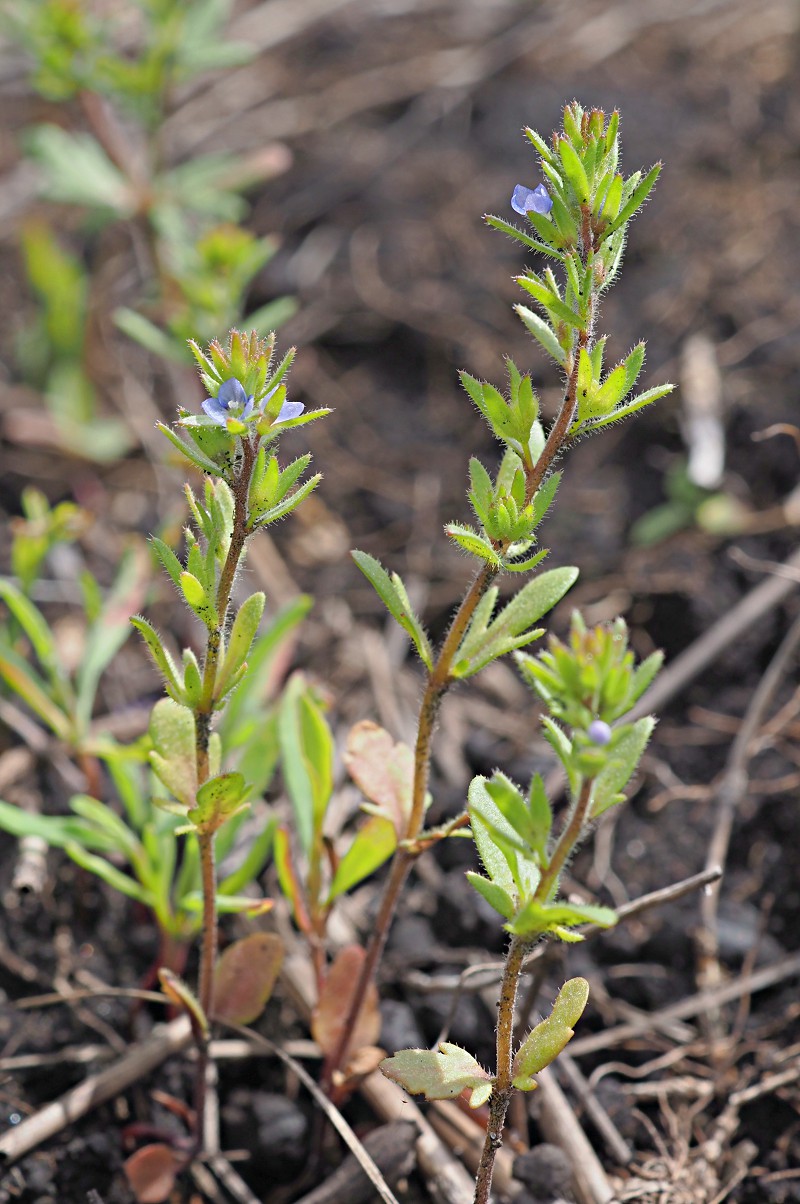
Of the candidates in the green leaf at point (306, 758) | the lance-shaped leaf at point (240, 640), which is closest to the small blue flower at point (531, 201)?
the lance-shaped leaf at point (240, 640)

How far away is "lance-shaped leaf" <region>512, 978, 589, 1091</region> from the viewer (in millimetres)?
1798

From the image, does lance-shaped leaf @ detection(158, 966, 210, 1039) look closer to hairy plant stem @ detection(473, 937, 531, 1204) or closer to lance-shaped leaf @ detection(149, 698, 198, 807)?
lance-shaped leaf @ detection(149, 698, 198, 807)

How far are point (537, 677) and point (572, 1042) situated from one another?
133 cm

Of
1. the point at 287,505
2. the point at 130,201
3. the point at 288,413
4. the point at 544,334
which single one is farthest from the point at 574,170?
the point at 130,201

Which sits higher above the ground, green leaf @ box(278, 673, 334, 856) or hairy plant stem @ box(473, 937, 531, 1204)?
green leaf @ box(278, 673, 334, 856)

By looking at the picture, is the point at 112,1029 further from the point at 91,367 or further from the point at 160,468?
the point at 91,367

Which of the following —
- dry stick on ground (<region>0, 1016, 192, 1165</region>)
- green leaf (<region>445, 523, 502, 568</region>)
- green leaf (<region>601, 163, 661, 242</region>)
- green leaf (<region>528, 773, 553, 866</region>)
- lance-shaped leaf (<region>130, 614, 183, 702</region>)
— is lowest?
dry stick on ground (<region>0, 1016, 192, 1165</region>)

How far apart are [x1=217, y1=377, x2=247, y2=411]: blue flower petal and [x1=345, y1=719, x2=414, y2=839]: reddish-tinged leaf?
765 mm

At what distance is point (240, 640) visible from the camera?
76.3 inches

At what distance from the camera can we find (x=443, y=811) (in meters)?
3.06

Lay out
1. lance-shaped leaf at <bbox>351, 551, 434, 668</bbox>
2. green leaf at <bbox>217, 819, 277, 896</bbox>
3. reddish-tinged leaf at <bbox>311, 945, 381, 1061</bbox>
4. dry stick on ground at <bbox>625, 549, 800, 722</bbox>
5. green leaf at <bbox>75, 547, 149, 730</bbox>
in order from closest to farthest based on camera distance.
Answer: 1. lance-shaped leaf at <bbox>351, 551, 434, 668</bbox>
2. reddish-tinged leaf at <bbox>311, 945, 381, 1061</bbox>
3. green leaf at <bbox>217, 819, 277, 896</bbox>
4. green leaf at <bbox>75, 547, 149, 730</bbox>
5. dry stick on ground at <bbox>625, 549, 800, 722</bbox>

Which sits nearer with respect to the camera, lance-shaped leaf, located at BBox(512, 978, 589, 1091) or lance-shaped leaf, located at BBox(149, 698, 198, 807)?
lance-shaped leaf, located at BBox(512, 978, 589, 1091)

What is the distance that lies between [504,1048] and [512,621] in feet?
2.42


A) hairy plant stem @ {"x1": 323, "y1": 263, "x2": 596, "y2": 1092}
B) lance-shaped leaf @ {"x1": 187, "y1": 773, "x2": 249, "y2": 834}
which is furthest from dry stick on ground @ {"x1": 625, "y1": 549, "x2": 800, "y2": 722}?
lance-shaped leaf @ {"x1": 187, "y1": 773, "x2": 249, "y2": 834}
